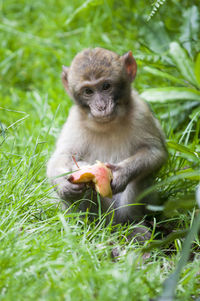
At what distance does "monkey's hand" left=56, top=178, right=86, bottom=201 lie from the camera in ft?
16.3

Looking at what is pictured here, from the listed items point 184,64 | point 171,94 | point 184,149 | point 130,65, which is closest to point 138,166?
point 184,149

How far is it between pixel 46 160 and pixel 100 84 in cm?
131

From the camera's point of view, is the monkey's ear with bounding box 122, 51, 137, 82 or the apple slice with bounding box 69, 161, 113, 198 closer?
the apple slice with bounding box 69, 161, 113, 198

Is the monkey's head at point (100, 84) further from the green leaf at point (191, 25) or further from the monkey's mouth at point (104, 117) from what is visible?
the green leaf at point (191, 25)

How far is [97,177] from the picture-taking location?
4.73 meters

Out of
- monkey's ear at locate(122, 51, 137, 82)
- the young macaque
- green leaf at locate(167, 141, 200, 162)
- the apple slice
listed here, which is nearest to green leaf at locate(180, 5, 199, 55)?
monkey's ear at locate(122, 51, 137, 82)

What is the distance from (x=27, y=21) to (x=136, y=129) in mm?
6488

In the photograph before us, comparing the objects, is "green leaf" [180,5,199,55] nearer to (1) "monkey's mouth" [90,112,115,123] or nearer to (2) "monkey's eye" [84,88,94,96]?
(2) "monkey's eye" [84,88,94,96]

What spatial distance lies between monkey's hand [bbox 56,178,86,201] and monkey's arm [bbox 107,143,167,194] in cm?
35

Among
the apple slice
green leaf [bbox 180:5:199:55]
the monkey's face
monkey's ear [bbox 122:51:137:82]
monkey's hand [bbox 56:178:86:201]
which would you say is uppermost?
green leaf [bbox 180:5:199:55]

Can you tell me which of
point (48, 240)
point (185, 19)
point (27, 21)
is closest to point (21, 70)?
point (27, 21)

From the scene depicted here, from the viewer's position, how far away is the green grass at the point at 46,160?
3469mm

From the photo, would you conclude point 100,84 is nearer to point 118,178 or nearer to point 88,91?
point 88,91

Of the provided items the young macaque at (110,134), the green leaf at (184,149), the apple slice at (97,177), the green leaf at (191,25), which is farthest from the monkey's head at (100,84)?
the green leaf at (191,25)
